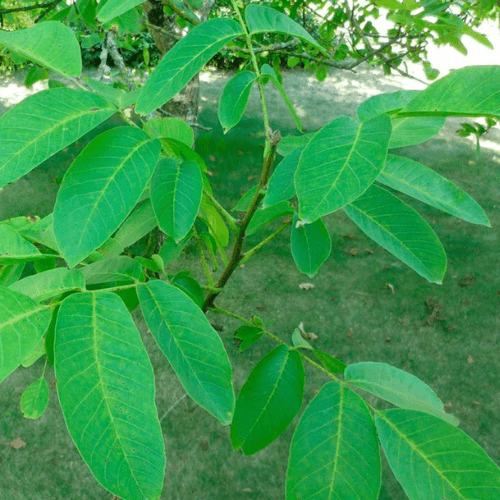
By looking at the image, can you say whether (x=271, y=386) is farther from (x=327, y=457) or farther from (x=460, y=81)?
(x=460, y=81)

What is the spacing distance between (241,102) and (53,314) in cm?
46

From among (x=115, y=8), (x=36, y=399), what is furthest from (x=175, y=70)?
(x=36, y=399)

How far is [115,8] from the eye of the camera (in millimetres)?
728

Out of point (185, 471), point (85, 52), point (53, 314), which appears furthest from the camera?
point (85, 52)

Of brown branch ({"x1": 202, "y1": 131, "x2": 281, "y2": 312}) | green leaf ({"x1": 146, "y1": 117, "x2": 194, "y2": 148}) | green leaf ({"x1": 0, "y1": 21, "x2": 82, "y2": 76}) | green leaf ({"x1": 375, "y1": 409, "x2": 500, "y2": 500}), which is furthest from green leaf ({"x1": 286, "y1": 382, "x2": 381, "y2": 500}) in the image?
green leaf ({"x1": 0, "y1": 21, "x2": 82, "y2": 76})

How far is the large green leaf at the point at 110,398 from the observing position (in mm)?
510

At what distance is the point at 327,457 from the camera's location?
0.66 metres

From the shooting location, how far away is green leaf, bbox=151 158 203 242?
749 mm

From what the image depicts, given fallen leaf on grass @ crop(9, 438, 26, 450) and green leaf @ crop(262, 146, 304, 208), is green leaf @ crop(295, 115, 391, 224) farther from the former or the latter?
fallen leaf on grass @ crop(9, 438, 26, 450)

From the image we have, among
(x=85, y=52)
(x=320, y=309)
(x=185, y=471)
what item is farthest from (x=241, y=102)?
(x=85, y=52)

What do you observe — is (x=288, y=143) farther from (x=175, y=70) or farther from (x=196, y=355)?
(x=196, y=355)

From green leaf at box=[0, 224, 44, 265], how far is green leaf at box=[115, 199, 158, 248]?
0.25 meters

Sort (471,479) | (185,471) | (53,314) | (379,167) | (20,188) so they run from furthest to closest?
(20,188) → (185,471) → (53,314) → (471,479) → (379,167)

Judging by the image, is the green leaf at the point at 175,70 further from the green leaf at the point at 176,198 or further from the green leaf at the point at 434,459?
the green leaf at the point at 434,459
